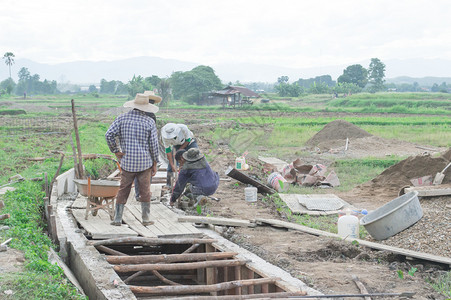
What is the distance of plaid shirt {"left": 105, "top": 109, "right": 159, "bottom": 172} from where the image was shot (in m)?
6.57

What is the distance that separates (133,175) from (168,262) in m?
1.36

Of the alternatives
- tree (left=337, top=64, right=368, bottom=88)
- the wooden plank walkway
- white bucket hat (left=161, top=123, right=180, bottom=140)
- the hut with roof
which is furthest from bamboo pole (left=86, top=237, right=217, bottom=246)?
tree (left=337, top=64, right=368, bottom=88)

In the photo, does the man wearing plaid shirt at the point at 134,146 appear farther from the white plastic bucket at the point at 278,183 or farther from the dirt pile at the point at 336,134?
the dirt pile at the point at 336,134

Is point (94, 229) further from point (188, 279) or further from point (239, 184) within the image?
point (239, 184)

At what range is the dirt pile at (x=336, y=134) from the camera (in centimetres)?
2289

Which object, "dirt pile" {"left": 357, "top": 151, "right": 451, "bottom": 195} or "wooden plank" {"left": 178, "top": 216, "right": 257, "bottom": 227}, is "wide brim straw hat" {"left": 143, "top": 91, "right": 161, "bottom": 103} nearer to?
"wooden plank" {"left": 178, "top": 216, "right": 257, "bottom": 227}

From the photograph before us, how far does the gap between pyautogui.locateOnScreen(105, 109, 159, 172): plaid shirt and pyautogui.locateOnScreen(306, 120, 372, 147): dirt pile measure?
654 inches

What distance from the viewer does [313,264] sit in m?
5.73

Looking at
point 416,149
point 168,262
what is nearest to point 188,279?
point 168,262

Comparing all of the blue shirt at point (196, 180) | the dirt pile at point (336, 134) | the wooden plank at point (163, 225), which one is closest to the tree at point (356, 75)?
the dirt pile at point (336, 134)

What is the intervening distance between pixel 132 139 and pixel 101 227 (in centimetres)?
122

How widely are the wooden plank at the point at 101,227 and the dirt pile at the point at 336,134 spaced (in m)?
16.3

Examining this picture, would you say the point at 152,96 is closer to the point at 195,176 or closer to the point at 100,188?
the point at 100,188

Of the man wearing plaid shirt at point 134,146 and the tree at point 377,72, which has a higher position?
the tree at point 377,72
